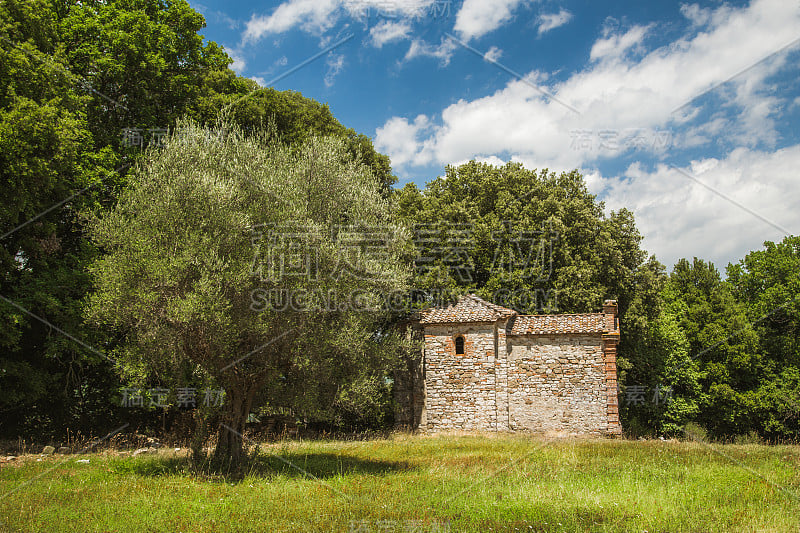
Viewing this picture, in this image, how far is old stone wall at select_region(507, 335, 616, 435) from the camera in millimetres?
22234

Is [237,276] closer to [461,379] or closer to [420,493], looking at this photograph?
[420,493]

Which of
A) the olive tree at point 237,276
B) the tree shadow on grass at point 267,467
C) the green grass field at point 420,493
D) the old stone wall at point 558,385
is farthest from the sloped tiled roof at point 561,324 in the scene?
the olive tree at point 237,276

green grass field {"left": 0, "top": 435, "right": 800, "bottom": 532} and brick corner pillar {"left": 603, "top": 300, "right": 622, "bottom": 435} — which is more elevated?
brick corner pillar {"left": 603, "top": 300, "right": 622, "bottom": 435}

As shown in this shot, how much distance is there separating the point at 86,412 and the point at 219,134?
573 inches

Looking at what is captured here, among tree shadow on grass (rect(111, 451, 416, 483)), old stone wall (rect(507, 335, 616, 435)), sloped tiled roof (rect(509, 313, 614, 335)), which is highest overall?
sloped tiled roof (rect(509, 313, 614, 335))

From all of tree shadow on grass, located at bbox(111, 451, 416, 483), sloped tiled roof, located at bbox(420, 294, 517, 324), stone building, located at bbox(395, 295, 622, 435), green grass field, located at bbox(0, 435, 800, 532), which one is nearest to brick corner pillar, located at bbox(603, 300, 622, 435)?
stone building, located at bbox(395, 295, 622, 435)

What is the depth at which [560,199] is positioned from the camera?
29.9 m

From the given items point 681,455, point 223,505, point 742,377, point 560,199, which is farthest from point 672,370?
point 223,505

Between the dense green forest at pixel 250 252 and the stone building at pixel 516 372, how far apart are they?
274 cm

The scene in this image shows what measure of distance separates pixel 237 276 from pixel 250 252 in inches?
29.9

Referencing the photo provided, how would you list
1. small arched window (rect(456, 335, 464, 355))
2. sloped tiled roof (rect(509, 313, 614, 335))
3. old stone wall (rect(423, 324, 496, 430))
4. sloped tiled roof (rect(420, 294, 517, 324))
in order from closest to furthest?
sloped tiled roof (rect(509, 313, 614, 335)) < old stone wall (rect(423, 324, 496, 430)) < sloped tiled roof (rect(420, 294, 517, 324)) < small arched window (rect(456, 335, 464, 355))

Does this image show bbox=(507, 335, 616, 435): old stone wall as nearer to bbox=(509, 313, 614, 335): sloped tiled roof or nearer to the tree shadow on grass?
bbox=(509, 313, 614, 335): sloped tiled roof

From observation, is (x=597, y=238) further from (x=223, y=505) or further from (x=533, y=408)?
(x=223, y=505)

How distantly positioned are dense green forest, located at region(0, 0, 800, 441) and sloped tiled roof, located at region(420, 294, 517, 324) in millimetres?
1319
